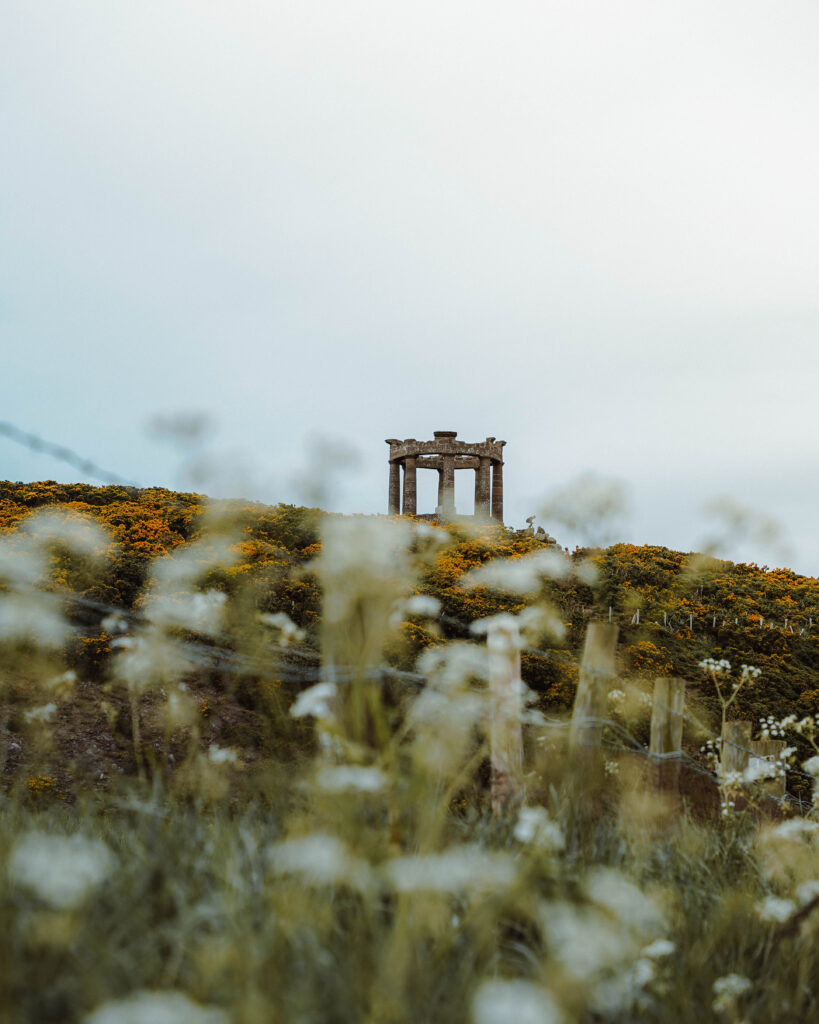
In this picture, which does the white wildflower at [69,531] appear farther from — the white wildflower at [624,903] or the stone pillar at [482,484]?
the stone pillar at [482,484]

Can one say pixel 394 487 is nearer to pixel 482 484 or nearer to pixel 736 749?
pixel 482 484

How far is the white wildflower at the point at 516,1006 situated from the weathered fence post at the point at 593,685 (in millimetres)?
2900

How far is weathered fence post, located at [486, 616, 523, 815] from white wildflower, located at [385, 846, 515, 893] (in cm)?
154

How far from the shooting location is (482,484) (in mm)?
25500

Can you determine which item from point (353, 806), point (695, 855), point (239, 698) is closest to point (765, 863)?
point (695, 855)

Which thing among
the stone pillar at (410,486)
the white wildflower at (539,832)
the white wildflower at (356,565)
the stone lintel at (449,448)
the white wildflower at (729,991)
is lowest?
the white wildflower at (729,991)

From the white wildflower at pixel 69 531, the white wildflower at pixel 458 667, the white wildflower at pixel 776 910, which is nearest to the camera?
the white wildflower at pixel 776 910

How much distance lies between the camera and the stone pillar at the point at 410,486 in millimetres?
24859

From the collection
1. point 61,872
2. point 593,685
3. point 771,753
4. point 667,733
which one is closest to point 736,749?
point 771,753

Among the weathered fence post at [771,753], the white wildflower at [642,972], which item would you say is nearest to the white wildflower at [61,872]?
the white wildflower at [642,972]

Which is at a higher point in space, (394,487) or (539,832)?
(394,487)

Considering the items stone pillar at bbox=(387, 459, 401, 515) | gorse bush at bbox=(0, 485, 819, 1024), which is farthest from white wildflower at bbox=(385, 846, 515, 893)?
stone pillar at bbox=(387, 459, 401, 515)

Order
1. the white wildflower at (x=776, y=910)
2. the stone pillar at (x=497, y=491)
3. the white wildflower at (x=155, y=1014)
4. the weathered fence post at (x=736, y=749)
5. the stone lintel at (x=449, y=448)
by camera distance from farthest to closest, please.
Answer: the stone pillar at (x=497, y=491)
the stone lintel at (x=449, y=448)
the weathered fence post at (x=736, y=749)
the white wildflower at (x=776, y=910)
the white wildflower at (x=155, y=1014)

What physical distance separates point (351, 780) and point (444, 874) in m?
0.33
